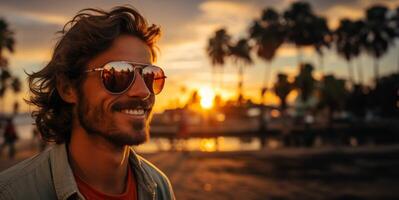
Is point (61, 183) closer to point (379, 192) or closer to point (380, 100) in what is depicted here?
point (379, 192)

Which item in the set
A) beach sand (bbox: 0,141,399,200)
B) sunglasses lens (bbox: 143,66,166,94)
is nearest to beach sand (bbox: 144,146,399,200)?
beach sand (bbox: 0,141,399,200)

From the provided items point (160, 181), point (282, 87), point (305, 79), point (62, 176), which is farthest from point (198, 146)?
point (62, 176)

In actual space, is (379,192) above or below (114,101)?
below

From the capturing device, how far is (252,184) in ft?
49.0

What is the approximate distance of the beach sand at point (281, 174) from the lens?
524 inches

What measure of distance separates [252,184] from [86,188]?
13.1 metres

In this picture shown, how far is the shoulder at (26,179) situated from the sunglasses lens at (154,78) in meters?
0.75

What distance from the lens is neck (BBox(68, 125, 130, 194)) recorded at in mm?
2342

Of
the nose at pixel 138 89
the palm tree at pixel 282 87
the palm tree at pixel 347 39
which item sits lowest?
the nose at pixel 138 89

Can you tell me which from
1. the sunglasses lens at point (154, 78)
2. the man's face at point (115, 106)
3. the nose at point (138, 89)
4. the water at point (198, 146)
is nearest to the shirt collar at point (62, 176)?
the man's face at point (115, 106)

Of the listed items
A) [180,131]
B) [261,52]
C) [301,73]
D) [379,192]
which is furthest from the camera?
[261,52]

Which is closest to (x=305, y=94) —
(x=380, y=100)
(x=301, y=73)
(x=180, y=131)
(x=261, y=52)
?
(x=301, y=73)

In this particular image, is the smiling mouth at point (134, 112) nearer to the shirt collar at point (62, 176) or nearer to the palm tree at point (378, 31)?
the shirt collar at point (62, 176)

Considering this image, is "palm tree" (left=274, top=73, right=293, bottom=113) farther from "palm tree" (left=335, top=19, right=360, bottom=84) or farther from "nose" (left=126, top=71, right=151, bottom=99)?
"nose" (left=126, top=71, right=151, bottom=99)
